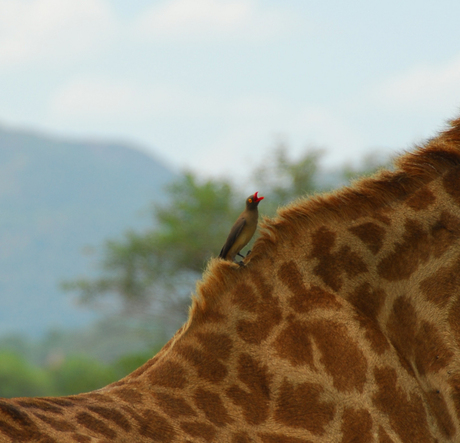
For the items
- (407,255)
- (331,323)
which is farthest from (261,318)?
(407,255)

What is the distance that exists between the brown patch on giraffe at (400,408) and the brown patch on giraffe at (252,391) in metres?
0.52

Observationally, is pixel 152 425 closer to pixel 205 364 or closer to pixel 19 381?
pixel 205 364

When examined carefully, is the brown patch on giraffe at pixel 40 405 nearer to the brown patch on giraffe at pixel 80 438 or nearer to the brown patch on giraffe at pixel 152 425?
the brown patch on giraffe at pixel 80 438

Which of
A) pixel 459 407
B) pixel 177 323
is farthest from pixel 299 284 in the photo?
pixel 177 323

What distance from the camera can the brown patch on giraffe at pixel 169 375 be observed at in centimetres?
317

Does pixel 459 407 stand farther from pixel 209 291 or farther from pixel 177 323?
pixel 177 323

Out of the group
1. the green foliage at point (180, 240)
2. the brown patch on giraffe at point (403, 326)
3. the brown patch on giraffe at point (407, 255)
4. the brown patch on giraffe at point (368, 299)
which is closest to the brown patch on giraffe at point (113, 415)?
the brown patch on giraffe at point (368, 299)

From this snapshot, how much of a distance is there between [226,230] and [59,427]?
65.3 ft

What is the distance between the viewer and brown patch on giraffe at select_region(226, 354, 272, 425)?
3.11 m

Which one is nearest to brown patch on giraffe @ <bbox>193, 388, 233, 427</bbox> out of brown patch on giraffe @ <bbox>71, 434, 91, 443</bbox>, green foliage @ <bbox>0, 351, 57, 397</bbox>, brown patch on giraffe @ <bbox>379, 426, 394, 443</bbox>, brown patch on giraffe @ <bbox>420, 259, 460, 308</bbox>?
brown patch on giraffe @ <bbox>71, 434, 91, 443</bbox>

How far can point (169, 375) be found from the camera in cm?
320

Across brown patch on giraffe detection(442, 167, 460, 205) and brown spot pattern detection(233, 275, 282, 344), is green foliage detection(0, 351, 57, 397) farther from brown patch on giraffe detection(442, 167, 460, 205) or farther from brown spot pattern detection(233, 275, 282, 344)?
brown patch on giraffe detection(442, 167, 460, 205)

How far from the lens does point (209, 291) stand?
336 cm

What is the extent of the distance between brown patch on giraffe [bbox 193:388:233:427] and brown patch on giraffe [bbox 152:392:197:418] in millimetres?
57
